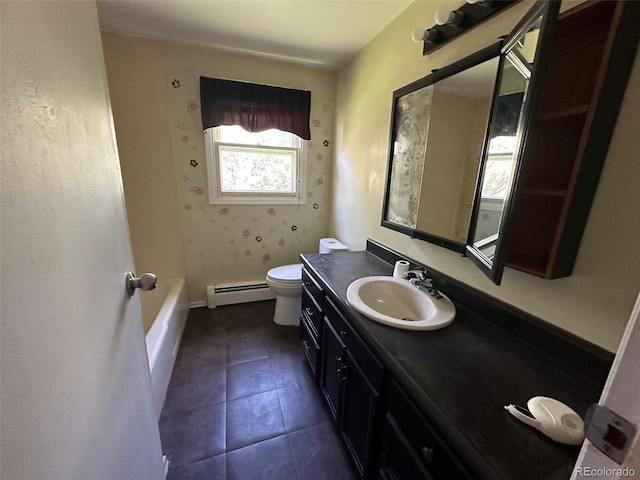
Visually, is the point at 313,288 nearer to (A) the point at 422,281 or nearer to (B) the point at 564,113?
(A) the point at 422,281

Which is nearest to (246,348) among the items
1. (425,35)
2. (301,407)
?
(301,407)

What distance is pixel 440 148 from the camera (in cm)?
137

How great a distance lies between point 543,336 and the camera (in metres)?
0.90

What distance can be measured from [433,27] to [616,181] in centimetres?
109

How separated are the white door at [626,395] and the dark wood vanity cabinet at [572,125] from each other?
511 millimetres

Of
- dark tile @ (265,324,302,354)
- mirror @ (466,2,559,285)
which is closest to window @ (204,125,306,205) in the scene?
dark tile @ (265,324,302,354)

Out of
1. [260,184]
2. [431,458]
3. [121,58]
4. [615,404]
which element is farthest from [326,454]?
[121,58]

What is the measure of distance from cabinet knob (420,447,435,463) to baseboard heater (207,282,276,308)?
219 centimetres

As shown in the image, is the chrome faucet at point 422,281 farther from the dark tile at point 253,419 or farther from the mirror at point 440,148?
the dark tile at point 253,419

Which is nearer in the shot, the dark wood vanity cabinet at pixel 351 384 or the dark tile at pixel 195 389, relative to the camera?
the dark wood vanity cabinet at pixel 351 384

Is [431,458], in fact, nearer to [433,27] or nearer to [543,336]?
[543,336]

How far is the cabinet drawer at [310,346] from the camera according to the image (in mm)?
1613

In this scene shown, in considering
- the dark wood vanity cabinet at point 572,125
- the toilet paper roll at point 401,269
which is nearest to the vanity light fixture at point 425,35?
the dark wood vanity cabinet at point 572,125

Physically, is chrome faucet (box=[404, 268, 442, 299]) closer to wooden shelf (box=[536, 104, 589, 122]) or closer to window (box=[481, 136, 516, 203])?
window (box=[481, 136, 516, 203])
